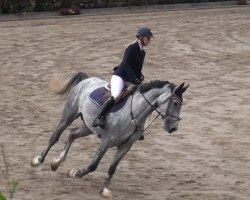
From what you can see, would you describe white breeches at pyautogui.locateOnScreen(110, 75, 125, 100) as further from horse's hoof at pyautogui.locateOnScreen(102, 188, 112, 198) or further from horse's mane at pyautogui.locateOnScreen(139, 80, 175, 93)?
Answer: horse's hoof at pyautogui.locateOnScreen(102, 188, 112, 198)

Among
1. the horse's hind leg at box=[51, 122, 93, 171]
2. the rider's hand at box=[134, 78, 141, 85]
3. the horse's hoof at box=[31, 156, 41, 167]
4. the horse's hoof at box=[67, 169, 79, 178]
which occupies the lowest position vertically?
the horse's hoof at box=[31, 156, 41, 167]

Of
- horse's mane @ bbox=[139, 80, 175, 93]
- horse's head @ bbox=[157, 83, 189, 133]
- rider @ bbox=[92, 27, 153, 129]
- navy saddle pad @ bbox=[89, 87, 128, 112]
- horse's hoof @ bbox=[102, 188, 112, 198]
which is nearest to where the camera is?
horse's head @ bbox=[157, 83, 189, 133]

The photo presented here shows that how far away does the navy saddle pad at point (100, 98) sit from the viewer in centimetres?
954

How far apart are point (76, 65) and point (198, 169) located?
32.5 feet

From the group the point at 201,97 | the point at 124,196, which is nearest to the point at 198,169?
the point at 124,196

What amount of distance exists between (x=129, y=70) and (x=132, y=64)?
10cm

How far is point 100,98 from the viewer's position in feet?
32.6

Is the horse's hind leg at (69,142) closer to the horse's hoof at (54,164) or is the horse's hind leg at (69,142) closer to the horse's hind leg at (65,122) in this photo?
the horse's hoof at (54,164)

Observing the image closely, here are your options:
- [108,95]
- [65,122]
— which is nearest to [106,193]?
[108,95]

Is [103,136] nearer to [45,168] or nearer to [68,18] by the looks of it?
[45,168]

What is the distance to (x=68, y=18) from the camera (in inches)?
1179

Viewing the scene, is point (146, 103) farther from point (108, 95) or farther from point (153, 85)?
point (108, 95)

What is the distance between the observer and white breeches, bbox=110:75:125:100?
960 cm

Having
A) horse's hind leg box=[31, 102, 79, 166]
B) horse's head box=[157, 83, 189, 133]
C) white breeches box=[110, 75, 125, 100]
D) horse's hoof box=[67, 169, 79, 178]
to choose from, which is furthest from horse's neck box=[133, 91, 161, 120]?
horse's hind leg box=[31, 102, 79, 166]
